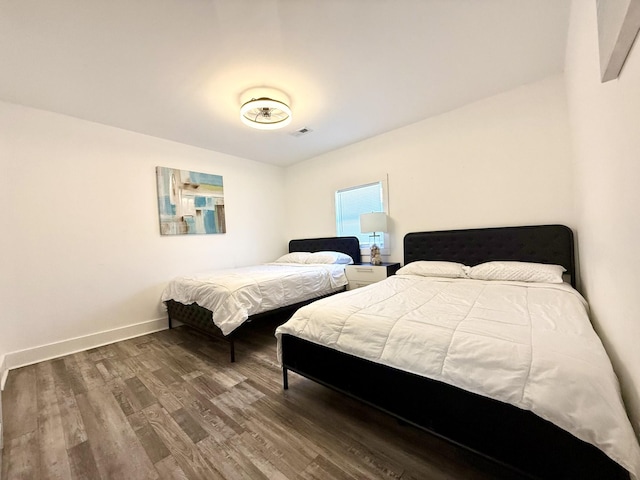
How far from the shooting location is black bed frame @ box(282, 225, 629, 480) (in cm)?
85

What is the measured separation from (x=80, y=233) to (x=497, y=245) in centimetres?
451

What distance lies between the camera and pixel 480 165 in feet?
9.28

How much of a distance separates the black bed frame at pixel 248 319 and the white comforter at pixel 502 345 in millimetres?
911

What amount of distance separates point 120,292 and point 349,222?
10.6 ft

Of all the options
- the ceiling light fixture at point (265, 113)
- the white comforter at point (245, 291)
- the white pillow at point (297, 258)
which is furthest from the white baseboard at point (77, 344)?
→ the ceiling light fixture at point (265, 113)

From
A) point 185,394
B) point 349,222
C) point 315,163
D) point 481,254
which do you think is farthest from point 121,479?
point 315,163

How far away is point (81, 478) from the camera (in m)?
1.22

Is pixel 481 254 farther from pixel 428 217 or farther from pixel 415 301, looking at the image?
pixel 415 301

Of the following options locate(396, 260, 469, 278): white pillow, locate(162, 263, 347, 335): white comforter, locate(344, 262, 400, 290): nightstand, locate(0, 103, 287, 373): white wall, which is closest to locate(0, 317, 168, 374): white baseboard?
locate(0, 103, 287, 373): white wall

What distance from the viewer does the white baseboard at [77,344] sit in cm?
239

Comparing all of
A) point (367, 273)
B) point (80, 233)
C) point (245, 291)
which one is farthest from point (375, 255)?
point (80, 233)

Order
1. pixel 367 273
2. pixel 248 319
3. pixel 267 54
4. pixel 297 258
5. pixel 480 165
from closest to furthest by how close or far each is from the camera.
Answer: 1. pixel 267 54
2. pixel 248 319
3. pixel 480 165
4. pixel 367 273
5. pixel 297 258

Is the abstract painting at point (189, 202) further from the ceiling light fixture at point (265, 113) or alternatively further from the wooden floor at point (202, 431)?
the wooden floor at point (202, 431)

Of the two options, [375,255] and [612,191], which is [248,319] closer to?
[375,255]
